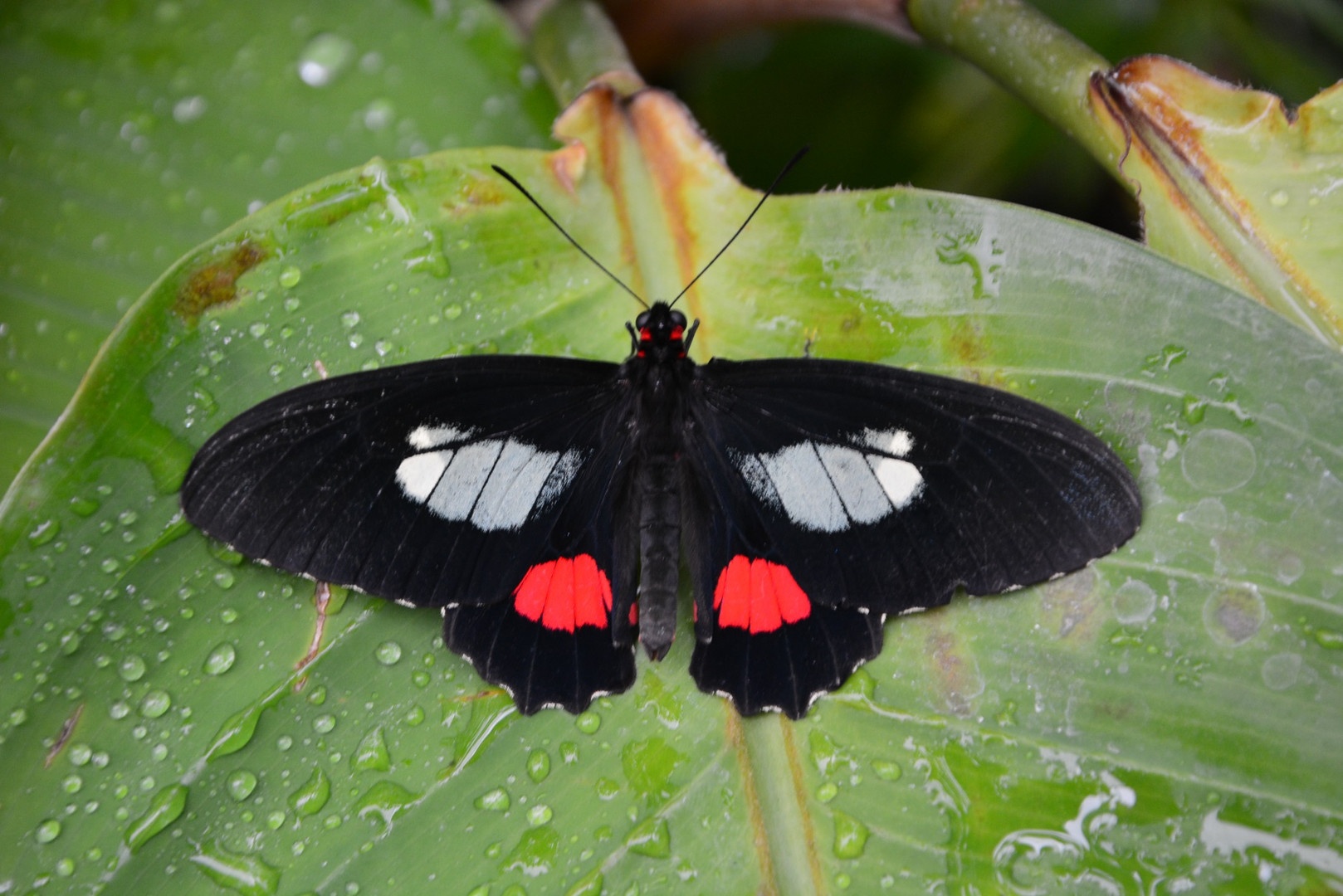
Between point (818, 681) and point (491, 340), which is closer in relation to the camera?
point (818, 681)

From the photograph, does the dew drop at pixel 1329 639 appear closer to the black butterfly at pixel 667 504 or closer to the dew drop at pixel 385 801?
the black butterfly at pixel 667 504

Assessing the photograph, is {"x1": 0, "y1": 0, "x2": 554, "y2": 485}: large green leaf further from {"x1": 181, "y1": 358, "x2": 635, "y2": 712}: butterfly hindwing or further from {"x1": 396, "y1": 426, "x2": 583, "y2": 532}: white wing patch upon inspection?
{"x1": 396, "y1": 426, "x2": 583, "y2": 532}: white wing patch

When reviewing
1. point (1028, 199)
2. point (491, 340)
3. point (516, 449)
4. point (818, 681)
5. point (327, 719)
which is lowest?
point (1028, 199)

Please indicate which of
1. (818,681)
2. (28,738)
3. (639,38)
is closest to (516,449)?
(818,681)

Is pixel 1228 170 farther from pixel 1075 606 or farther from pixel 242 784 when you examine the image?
pixel 242 784

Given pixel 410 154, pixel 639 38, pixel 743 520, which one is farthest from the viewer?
pixel 639 38

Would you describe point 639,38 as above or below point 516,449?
above

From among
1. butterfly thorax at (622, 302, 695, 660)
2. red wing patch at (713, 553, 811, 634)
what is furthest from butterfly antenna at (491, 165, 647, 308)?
red wing patch at (713, 553, 811, 634)

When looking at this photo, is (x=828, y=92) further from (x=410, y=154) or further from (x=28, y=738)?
(x=28, y=738)
